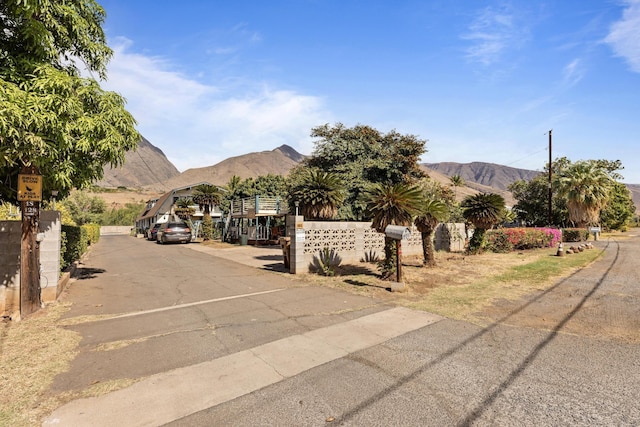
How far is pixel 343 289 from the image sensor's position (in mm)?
8586

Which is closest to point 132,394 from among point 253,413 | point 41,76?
point 253,413

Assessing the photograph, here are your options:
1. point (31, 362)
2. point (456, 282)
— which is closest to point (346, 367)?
point (31, 362)

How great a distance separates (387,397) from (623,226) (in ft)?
193

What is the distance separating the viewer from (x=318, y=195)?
15172mm

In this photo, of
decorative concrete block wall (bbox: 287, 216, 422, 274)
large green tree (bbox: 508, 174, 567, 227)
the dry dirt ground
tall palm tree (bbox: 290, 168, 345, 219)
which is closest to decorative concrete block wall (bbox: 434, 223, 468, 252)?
the dry dirt ground

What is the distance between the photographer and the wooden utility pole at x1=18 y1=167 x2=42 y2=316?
5848mm

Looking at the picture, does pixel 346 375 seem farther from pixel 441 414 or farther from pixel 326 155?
pixel 326 155

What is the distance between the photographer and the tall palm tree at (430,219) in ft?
38.3

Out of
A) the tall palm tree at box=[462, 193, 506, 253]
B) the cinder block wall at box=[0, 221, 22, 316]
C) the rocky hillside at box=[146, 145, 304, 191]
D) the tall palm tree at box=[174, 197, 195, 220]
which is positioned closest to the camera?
the cinder block wall at box=[0, 221, 22, 316]

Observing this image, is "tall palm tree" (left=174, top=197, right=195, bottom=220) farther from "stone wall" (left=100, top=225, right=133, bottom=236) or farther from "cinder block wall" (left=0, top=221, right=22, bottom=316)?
"cinder block wall" (left=0, top=221, right=22, bottom=316)

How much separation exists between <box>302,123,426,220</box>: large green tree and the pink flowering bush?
706 cm

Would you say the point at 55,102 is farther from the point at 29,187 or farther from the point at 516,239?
the point at 516,239

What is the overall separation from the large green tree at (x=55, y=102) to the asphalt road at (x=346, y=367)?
111 inches

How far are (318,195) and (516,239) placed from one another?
39.0 feet
